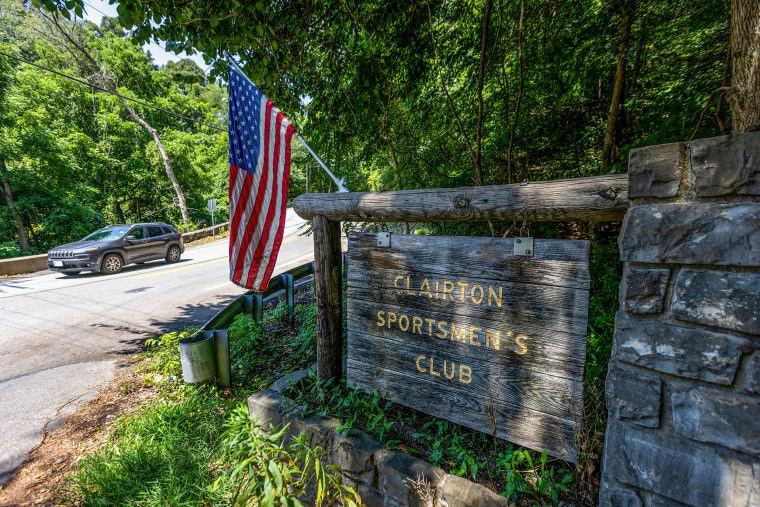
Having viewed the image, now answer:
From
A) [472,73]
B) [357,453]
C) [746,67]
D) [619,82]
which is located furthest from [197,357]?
[619,82]

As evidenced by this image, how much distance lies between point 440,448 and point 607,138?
12.0 ft

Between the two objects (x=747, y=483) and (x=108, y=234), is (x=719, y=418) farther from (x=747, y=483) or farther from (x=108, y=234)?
(x=108, y=234)

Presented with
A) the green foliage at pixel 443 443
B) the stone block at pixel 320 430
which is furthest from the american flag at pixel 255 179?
the stone block at pixel 320 430

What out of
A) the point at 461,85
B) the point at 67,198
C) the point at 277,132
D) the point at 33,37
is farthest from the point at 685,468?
the point at 33,37

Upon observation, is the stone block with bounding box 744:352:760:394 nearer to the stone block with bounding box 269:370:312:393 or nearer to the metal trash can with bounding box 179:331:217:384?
the stone block with bounding box 269:370:312:393

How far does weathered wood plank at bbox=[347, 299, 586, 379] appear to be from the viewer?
1.58m

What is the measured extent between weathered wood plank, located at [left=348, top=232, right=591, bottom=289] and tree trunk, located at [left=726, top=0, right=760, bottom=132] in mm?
952

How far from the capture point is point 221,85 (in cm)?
479

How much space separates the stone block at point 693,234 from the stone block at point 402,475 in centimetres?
143

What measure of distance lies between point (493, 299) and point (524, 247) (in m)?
0.33

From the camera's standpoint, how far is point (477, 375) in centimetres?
184

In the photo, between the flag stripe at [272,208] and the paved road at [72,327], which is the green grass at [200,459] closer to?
the paved road at [72,327]

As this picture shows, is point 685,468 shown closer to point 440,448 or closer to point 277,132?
point 440,448

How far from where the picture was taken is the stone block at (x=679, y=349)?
111cm
